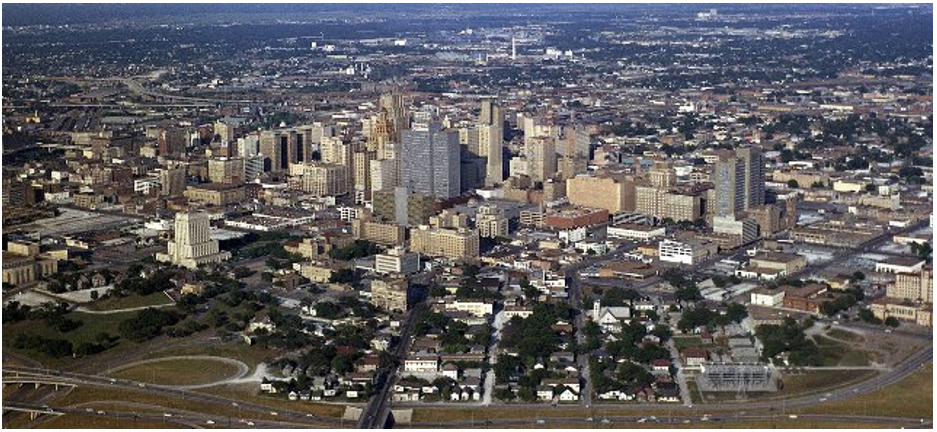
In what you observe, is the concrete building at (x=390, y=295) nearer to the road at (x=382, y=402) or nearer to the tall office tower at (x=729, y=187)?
the road at (x=382, y=402)

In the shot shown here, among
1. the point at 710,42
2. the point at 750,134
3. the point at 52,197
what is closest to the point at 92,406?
the point at 52,197

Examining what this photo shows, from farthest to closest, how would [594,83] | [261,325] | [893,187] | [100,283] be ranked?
1. [594,83]
2. [893,187]
3. [100,283]
4. [261,325]

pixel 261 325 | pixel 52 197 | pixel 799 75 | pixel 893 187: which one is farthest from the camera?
pixel 799 75

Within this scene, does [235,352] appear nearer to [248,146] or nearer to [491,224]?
[491,224]

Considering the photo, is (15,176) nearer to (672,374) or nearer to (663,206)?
(663,206)

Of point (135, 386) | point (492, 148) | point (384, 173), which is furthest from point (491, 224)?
point (135, 386)

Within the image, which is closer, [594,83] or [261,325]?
[261,325]

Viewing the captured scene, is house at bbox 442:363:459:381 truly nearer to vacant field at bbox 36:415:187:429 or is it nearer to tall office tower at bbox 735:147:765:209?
vacant field at bbox 36:415:187:429
